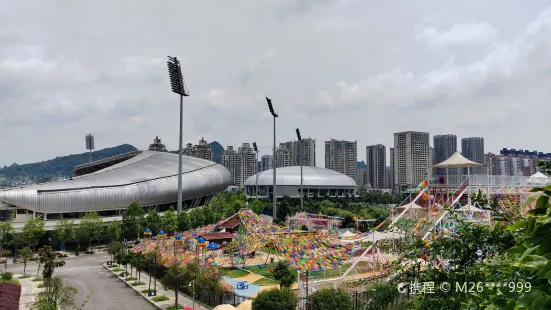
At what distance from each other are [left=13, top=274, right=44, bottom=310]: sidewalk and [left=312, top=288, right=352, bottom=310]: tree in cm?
1606

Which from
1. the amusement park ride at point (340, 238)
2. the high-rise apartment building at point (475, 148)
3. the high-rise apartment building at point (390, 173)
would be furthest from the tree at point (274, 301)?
the high-rise apartment building at point (475, 148)

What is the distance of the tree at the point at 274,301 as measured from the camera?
18203 mm

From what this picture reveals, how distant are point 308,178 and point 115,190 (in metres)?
68.1

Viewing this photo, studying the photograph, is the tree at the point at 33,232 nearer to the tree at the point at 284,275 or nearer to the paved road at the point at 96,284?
the paved road at the point at 96,284

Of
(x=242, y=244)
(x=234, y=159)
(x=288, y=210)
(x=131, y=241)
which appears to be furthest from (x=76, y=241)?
(x=234, y=159)

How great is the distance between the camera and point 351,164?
145 meters

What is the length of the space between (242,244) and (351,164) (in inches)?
4639

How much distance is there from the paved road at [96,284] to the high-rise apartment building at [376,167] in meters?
116

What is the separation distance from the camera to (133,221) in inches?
1832

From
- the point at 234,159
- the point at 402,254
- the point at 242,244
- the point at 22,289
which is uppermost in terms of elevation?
the point at 234,159

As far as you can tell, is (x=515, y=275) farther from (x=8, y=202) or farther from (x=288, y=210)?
(x=288, y=210)

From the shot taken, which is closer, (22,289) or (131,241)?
(22,289)

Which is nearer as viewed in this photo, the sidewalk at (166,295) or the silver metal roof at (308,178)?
the sidewalk at (166,295)

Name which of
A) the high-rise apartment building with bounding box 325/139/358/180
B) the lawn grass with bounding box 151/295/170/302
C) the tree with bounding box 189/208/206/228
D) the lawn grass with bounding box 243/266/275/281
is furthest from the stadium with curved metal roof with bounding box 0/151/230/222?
the high-rise apartment building with bounding box 325/139/358/180
